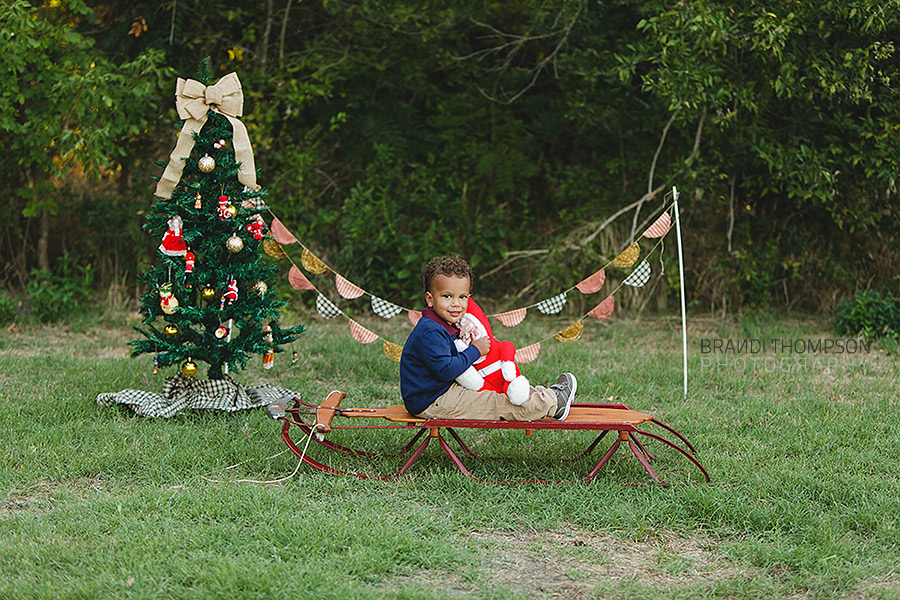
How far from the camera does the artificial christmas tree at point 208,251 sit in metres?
5.82

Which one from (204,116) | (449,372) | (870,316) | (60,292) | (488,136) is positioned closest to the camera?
(449,372)

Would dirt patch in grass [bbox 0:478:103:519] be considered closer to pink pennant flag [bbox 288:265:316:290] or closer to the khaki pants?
the khaki pants

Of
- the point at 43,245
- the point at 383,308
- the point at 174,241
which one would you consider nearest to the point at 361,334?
the point at 383,308

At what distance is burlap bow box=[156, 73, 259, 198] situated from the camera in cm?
577

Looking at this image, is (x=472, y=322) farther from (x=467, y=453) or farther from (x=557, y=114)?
(x=557, y=114)

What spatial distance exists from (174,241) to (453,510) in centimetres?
268

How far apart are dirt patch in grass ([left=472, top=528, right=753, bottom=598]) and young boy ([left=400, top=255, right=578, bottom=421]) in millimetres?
786

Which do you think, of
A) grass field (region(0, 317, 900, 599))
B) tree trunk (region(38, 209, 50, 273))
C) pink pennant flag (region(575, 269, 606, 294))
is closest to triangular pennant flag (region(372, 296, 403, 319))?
grass field (region(0, 317, 900, 599))

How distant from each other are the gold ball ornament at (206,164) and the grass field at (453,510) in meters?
1.57

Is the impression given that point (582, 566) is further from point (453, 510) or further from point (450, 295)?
point (450, 295)

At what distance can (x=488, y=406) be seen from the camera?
4.76 meters

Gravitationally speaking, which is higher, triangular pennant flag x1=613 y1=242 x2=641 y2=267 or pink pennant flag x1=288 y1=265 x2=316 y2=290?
triangular pennant flag x1=613 y1=242 x2=641 y2=267

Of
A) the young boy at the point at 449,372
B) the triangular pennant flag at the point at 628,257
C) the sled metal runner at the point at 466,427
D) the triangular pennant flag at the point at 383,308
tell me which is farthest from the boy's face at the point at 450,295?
the triangular pennant flag at the point at 628,257

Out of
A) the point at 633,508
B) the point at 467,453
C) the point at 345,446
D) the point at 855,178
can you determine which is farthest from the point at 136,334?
the point at 855,178
